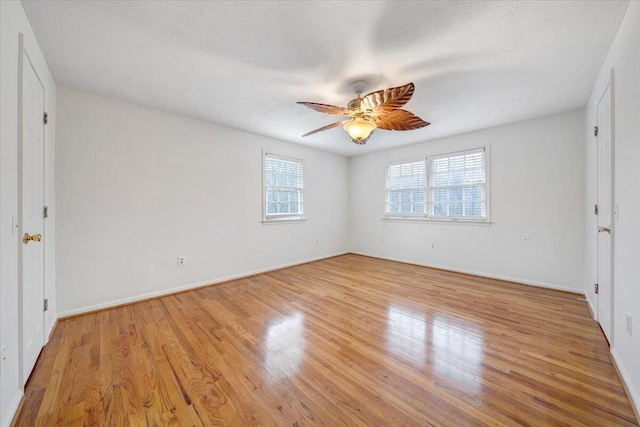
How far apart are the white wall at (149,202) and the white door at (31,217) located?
649 millimetres

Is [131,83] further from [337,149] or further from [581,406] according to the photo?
[581,406]

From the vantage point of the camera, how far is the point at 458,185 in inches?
170

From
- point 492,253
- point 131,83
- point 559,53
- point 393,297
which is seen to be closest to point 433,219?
point 492,253

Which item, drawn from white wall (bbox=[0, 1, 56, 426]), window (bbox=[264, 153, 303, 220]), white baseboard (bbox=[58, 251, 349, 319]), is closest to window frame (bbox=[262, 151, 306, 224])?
window (bbox=[264, 153, 303, 220])

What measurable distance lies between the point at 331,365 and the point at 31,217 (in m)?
2.41

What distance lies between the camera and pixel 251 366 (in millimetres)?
1812

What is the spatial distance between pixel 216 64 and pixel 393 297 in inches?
125

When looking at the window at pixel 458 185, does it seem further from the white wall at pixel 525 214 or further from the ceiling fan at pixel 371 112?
the ceiling fan at pixel 371 112

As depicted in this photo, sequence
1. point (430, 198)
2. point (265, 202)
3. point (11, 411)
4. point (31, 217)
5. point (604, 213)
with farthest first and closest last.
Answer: point (430, 198) → point (265, 202) → point (604, 213) → point (31, 217) → point (11, 411)

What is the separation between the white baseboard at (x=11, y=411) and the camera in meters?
1.27

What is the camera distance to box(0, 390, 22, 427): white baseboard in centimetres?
127

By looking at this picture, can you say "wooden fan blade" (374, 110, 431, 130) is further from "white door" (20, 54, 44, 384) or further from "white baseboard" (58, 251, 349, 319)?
"white baseboard" (58, 251, 349, 319)

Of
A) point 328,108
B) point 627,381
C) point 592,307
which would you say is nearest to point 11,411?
point 328,108

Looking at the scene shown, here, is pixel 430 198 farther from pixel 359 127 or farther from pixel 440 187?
pixel 359 127
